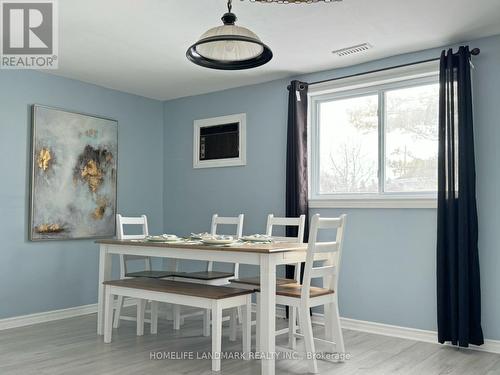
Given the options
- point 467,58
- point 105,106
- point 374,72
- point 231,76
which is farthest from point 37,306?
point 467,58

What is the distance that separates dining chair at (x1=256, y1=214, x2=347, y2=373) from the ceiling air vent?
1524 mm

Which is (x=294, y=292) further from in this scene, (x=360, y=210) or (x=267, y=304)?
(x=360, y=210)

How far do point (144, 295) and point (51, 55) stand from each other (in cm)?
228

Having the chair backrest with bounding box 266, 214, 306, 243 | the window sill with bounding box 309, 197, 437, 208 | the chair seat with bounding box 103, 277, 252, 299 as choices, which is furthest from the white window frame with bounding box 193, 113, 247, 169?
the chair seat with bounding box 103, 277, 252, 299

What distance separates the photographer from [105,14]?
3.33 metres

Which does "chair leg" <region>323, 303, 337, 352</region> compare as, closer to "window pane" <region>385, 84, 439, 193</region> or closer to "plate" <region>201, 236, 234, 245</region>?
"plate" <region>201, 236, 234, 245</region>

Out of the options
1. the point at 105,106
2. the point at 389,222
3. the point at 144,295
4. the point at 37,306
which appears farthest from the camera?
the point at 105,106

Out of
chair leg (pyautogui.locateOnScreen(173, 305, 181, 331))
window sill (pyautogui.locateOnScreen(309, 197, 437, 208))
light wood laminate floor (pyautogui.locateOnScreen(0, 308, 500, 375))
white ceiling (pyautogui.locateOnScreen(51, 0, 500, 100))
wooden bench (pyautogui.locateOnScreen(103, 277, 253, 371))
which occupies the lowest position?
light wood laminate floor (pyautogui.locateOnScreen(0, 308, 500, 375))

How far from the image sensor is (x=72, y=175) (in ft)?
16.1

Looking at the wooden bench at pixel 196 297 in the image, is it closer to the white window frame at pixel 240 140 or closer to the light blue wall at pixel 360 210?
the light blue wall at pixel 360 210

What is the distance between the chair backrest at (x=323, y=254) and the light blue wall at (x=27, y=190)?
275 centimetres

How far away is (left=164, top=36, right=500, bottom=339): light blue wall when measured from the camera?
3.72m

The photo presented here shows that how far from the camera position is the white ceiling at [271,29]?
10.6 ft

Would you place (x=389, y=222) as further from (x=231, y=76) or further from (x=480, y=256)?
(x=231, y=76)
